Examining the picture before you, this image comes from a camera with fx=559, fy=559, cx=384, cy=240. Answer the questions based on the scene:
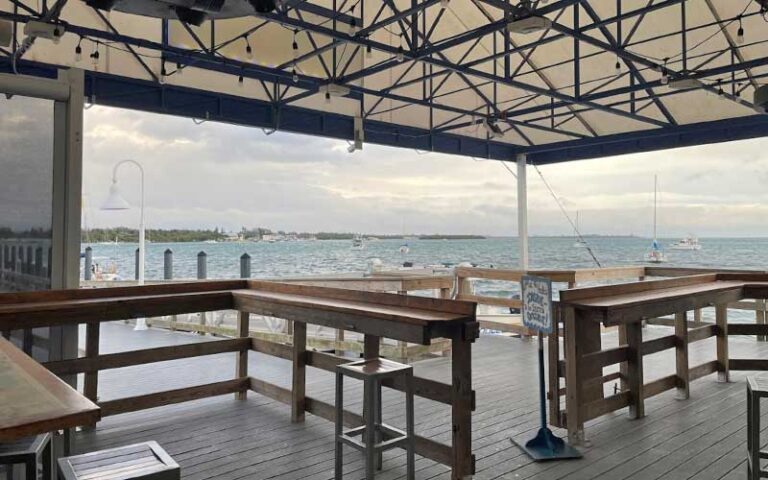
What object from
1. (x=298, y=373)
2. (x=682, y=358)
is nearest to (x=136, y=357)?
(x=298, y=373)

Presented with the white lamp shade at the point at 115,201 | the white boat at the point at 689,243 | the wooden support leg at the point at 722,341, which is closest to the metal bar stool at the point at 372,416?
the wooden support leg at the point at 722,341

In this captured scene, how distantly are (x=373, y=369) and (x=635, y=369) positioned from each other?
2.15 m

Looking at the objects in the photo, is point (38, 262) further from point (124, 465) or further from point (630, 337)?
point (630, 337)

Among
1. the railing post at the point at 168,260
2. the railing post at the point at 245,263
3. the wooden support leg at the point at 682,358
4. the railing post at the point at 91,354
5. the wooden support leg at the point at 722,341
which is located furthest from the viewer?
the railing post at the point at 168,260

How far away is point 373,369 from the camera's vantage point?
2789 millimetres

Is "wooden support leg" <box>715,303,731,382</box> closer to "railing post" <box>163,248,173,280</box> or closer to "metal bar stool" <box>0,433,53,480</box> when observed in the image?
"metal bar stool" <box>0,433,53,480</box>

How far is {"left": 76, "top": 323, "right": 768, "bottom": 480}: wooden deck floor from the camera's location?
3047 millimetres

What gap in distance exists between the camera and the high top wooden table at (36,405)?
1283 mm

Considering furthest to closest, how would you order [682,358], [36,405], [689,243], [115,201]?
1. [689,243]
2. [115,201]
3. [682,358]
4. [36,405]

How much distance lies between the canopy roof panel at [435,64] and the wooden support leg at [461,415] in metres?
3.90

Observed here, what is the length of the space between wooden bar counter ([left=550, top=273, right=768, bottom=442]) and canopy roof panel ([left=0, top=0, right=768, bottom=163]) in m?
2.86

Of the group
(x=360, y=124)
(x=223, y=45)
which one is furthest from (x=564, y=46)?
(x=223, y=45)

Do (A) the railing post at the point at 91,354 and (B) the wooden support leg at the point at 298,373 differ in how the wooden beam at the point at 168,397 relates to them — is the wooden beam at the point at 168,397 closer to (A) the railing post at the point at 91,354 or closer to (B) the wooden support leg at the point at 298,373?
(A) the railing post at the point at 91,354

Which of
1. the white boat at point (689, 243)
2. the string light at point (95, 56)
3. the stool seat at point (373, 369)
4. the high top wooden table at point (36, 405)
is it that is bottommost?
the stool seat at point (373, 369)
